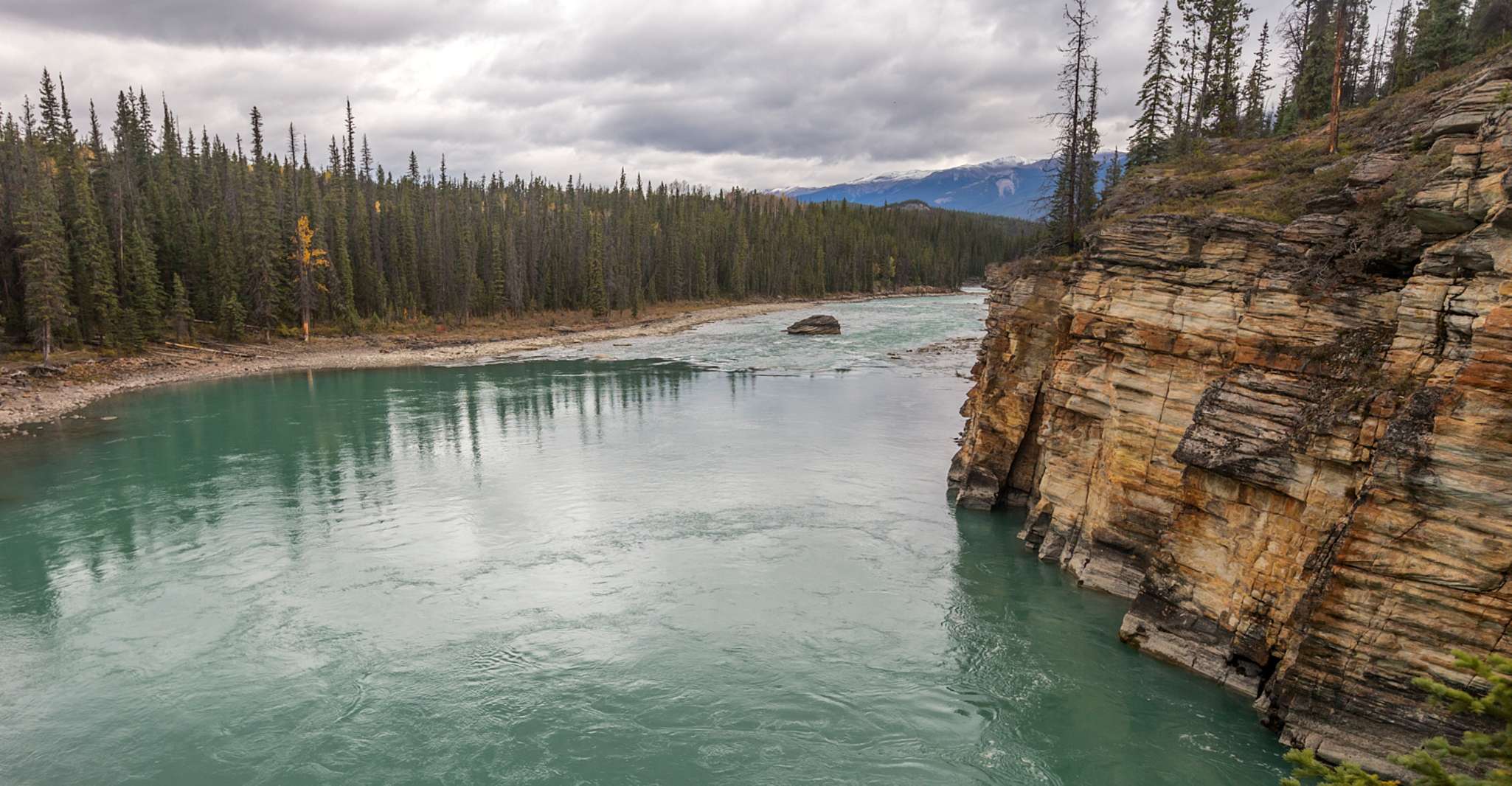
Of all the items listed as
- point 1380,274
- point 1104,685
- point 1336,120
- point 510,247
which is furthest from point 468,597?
point 510,247

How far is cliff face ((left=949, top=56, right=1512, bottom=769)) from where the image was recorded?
10.6 m

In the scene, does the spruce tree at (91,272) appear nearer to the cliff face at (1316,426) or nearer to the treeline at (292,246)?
the treeline at (292,246)

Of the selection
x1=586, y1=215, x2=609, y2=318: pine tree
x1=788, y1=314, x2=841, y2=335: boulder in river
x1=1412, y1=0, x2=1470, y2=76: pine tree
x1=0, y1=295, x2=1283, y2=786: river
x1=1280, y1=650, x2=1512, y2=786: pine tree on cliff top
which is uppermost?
x1=1412, y1=0, x2=1470, y2=76: pine tree

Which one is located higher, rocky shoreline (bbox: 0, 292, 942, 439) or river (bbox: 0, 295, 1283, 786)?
rocky shoreline (bbox: 0, 292, 942, 439)

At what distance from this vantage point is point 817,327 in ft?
269

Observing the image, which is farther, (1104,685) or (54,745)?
(1104,685)

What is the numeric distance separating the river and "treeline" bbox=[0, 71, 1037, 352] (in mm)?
32162

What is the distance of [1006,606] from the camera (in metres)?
19.0

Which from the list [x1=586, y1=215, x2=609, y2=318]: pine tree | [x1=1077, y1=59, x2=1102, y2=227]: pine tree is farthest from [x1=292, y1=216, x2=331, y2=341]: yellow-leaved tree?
[x1=1077, y1=59, x2=1102, y2=227]: pine tree

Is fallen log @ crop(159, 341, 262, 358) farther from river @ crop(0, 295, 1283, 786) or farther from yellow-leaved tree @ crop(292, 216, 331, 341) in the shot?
river @ crop(0, 295, 1283, 786)

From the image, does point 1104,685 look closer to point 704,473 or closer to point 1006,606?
point 1006,606

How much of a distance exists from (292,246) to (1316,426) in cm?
8257

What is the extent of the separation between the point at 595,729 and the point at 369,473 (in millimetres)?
21765

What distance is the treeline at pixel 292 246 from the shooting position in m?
58.9
